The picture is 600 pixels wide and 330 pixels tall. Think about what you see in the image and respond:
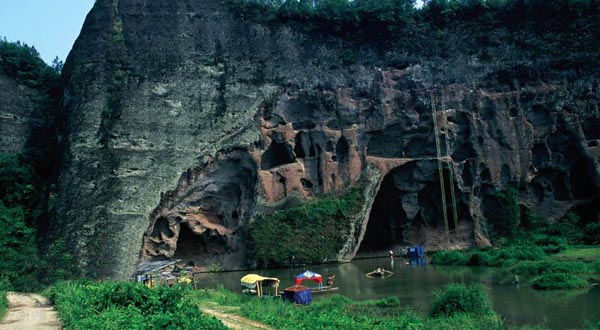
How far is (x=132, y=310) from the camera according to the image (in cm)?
1134

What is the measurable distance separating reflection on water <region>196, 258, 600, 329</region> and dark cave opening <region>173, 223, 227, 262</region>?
2.30m

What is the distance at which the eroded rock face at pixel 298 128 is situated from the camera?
29.0m

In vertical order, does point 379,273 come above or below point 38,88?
below

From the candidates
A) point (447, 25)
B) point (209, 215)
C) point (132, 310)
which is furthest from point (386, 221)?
point (132, 310)

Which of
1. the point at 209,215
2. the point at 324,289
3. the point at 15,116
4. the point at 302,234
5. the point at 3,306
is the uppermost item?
the point at 15,116

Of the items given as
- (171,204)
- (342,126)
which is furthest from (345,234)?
(171,204)

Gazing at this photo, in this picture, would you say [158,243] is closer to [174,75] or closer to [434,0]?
[174,75]

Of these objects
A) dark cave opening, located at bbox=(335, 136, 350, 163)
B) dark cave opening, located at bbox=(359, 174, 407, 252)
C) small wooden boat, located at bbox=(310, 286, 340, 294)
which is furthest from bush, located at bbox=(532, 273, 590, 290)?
dark cave opening, located at bbox=(335, 136, 350, 163)

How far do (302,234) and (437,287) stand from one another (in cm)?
960

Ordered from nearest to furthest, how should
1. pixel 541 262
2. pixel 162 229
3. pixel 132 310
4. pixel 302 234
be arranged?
pixel 132 310, pixel 541 262, pixel 302 234, pixel 162 229

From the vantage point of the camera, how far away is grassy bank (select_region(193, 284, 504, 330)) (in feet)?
39.9

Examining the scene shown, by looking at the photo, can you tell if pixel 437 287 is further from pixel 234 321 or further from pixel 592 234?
pixel 592 234

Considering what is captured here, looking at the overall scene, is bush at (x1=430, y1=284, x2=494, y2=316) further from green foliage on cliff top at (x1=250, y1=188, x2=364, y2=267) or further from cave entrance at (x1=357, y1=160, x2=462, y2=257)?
cave entrance at (x1=357, y1=160, x2=462, y2=257)

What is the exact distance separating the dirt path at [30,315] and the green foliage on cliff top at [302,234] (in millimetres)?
11189
